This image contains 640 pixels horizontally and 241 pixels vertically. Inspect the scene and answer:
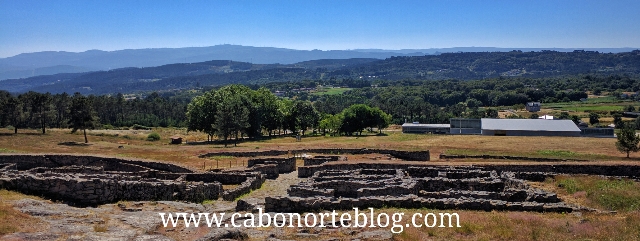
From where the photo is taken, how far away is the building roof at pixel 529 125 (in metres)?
90.7

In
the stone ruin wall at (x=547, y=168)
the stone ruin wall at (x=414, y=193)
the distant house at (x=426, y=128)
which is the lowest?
the distant house at (x=426, y=128)

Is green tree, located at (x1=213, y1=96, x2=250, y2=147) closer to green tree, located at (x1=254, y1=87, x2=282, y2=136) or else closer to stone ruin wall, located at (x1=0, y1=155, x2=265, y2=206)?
green tree, located at (x1=254, y1=87, x2=282, y2=136)

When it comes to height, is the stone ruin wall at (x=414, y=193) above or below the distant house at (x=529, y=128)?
above

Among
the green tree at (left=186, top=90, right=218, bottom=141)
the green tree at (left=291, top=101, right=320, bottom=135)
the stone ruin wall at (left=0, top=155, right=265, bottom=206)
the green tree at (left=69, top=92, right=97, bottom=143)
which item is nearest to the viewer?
the stone ruin wall at (left=0, top=155, right=265, bottom=206)

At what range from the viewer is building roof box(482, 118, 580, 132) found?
90.7m

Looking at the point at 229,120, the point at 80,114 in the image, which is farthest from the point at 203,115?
the point at 80,114

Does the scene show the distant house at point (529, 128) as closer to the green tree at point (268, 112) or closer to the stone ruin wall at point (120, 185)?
the green tree at point (268, 112)

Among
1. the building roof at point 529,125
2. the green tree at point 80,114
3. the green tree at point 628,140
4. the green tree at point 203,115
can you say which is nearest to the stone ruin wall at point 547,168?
the green tree at point 628,140

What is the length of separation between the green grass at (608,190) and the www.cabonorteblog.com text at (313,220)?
8.74 metres

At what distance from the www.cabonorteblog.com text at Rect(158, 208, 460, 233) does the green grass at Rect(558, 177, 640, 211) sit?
28.7 feet

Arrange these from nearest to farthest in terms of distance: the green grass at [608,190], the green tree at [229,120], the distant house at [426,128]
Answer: the green grass at [608,190] < the green tree at [229,120] < the distant house at [426,128]

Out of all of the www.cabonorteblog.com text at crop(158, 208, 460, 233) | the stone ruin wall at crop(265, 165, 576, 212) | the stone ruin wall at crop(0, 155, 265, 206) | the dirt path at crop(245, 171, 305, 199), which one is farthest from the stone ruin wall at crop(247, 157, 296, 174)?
the www.cabonorteblog.com text at crop(158, 208, 460, 233)

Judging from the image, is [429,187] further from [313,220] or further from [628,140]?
[628,140]

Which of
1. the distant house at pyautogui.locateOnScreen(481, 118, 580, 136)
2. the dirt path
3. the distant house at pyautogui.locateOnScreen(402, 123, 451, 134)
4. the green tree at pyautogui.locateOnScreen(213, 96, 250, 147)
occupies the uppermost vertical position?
the green tree at pyautogui.locateOnScreen(213, 96, 250, 147)
